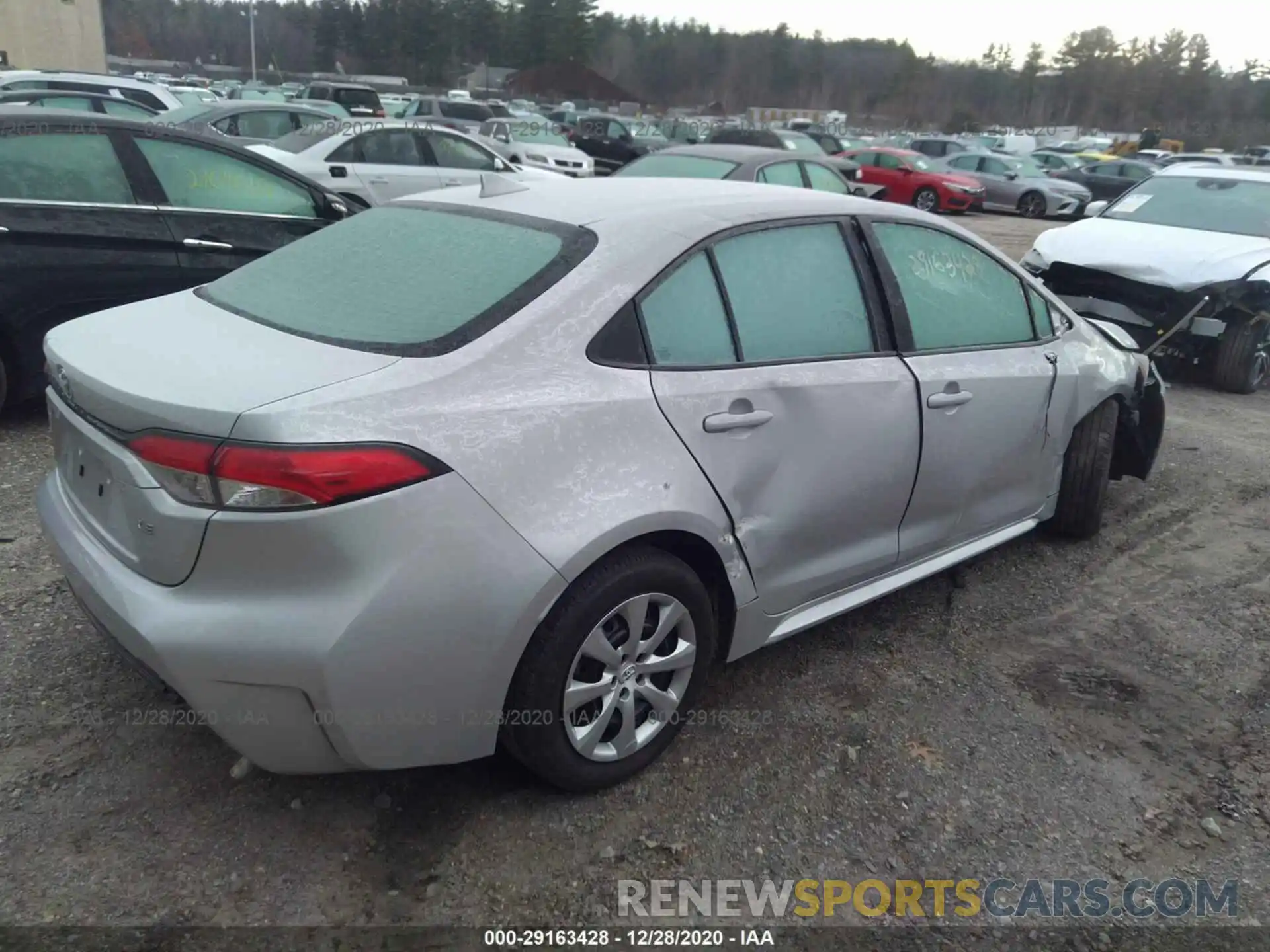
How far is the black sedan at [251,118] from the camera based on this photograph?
12438mm

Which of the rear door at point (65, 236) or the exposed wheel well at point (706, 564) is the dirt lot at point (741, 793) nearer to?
the exposed wheel well at point (706, 564)

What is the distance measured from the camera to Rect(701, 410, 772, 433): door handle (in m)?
2.62

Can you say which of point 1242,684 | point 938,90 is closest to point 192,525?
point 1242,684

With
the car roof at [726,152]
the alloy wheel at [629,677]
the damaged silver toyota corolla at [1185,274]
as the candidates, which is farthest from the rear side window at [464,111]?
the alloy wheel at [629,677]

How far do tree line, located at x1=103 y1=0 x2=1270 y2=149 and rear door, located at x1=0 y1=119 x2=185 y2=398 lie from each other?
62.8 metres

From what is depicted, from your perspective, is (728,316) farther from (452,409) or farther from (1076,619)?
(1076,619)

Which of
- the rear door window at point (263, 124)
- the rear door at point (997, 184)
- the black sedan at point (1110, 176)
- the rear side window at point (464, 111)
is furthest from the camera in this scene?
the rear side window at point (464, 111)

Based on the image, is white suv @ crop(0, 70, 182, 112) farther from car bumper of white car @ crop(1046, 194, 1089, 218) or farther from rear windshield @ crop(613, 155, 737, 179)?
car bumper of white car @ crop(1046, 194, 1089, 218)

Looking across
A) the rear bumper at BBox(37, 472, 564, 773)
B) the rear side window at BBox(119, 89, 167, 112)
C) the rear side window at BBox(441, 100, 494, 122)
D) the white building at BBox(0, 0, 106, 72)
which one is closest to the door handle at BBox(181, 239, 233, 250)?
the rear bumper at BBox(37, 472, 564, 773)

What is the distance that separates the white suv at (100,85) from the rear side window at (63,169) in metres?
10.9

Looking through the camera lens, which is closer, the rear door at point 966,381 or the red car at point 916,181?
the rear door at point 966,381

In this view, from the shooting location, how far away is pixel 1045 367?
3799mm

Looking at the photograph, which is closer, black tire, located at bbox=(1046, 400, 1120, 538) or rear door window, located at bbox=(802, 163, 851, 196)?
black tire, located at bbox=(1046, 400, 1120, 538)

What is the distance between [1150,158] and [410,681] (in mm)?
32399
